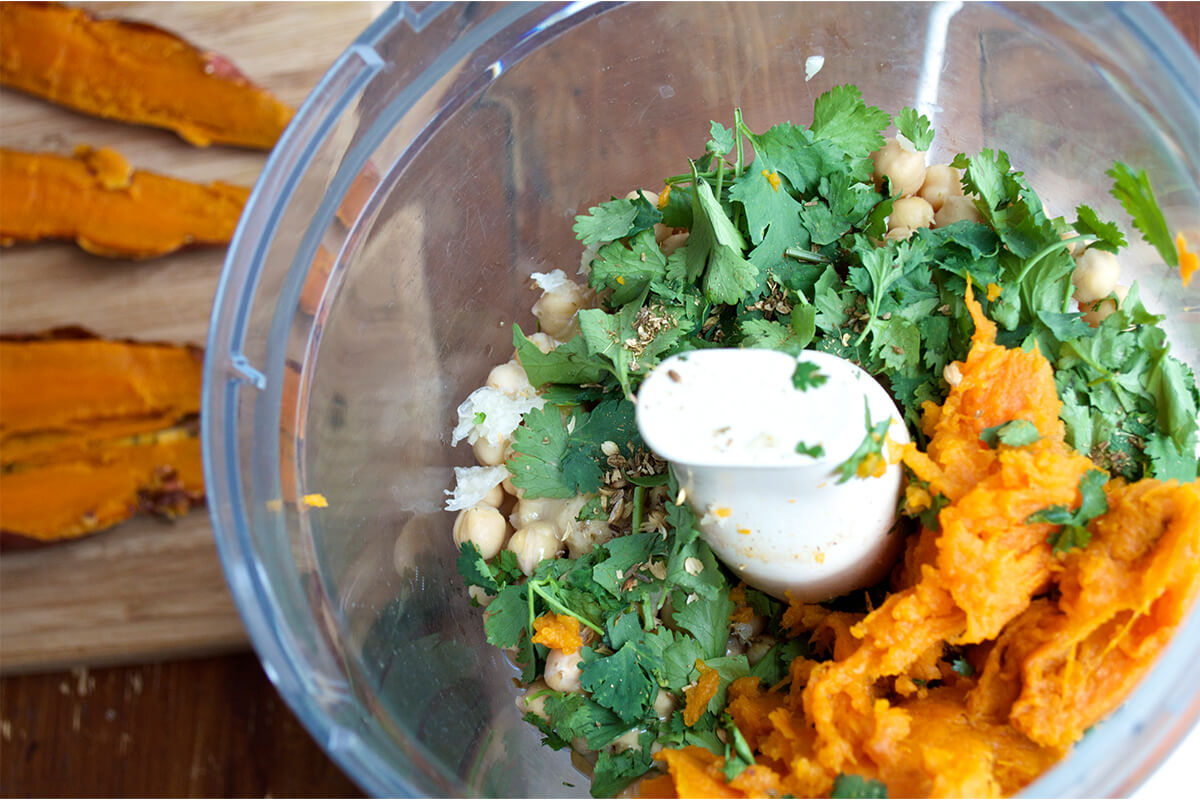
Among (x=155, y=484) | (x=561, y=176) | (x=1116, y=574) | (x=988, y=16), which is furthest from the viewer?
(x=155, y=484)

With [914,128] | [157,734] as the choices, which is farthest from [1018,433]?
[157,734]

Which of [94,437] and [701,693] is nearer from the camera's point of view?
[701,693]

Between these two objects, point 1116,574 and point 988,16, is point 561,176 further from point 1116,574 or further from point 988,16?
point 1116,574

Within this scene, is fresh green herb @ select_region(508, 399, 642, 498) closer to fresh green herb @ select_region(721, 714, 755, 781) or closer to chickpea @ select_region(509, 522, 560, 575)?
chickpea @ select_region(509, 522, 560, 575)

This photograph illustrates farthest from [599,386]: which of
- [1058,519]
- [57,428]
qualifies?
[57,428]

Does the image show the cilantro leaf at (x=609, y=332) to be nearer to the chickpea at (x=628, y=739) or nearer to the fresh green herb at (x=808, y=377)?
the fresh green herb at (x=808, y=377)

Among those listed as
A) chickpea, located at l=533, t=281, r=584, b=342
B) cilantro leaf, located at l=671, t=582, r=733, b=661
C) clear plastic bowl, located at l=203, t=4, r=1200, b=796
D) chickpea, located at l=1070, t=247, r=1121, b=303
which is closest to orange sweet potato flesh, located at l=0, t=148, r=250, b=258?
clear plastic bowl, located at l=203, t=4, r=1200, b=796

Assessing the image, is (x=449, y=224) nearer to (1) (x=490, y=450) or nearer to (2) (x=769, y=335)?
(1) (x=490, y=450)
